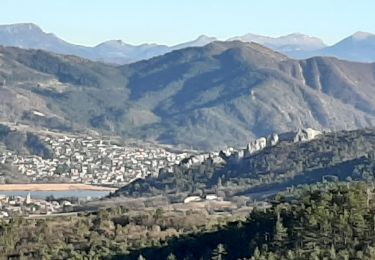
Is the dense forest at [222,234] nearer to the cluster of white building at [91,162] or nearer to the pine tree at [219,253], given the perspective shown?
the pine tree at [219,253]

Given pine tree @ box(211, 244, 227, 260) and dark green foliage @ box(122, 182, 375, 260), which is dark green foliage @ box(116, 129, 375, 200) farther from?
pine tree @ box(211, 244, 227, 260)

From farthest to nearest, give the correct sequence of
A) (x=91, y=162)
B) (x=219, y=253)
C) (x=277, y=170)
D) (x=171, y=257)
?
(x=91, y=162) < (x=277, y=170) < (x=171, y=257) < (x=219, y=253)

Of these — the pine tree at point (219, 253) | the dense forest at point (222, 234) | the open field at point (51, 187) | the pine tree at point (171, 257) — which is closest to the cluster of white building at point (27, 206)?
the open field at point (51, 187)

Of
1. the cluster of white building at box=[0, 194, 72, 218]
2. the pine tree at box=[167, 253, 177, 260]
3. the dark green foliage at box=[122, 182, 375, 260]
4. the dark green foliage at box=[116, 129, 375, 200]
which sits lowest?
the pine tree at box=[167, 253, 177, 260]

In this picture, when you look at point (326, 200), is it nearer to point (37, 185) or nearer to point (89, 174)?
point (37, 185)

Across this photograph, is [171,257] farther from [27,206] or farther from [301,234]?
[27,206]

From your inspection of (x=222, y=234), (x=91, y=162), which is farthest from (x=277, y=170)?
(x=222, y=234)

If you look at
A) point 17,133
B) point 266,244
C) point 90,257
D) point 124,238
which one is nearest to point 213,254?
point 266,244

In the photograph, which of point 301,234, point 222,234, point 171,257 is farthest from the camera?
point 222,234

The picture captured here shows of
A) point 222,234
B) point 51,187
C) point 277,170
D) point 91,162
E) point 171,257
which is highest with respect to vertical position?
point 91,162

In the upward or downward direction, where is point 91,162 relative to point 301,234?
upward

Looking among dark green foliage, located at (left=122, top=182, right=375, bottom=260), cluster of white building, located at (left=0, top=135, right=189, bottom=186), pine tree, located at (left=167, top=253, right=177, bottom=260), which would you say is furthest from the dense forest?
cluster of white building, located at (left=0, top=135, right=189, bottom=186)
